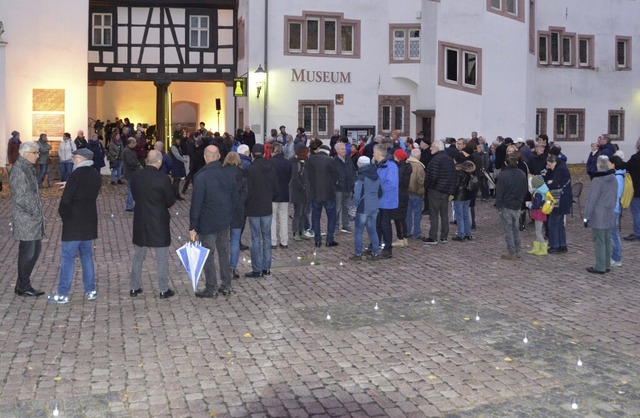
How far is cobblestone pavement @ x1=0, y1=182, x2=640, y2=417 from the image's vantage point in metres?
7.78

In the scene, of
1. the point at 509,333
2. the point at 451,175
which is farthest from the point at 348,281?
the point at 451,175

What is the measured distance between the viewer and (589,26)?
43000mm

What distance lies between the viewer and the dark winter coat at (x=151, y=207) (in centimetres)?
1171

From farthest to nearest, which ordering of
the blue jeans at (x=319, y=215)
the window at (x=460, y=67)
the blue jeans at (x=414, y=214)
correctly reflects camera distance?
the window at (x=460, y=67) < the blue jeans at (x=414, y=214) < the blue jeans at (x=319, y=215)

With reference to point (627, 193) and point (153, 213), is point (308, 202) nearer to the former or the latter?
point (627, 193)

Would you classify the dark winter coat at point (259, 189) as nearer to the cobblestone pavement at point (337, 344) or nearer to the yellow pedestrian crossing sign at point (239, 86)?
the cobblestone pavement at point (337, 344)

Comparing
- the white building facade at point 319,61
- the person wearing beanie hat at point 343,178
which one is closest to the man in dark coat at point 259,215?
the person wearing beanie hat at point 343,178

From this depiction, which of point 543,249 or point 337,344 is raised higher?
point 543,249

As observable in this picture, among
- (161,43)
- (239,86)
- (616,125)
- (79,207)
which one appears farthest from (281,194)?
(616,125)

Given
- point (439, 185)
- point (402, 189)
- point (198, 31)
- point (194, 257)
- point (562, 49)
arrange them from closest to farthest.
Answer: point (194, 257) < point (402, 189) < point (439, 185) < point (198, 31) < point (562, 49)

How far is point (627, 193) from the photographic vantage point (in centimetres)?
1652

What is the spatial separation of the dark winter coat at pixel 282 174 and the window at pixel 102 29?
23352mm

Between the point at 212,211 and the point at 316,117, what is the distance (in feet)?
78.3

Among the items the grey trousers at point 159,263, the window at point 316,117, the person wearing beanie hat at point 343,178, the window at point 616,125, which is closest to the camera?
the grey trousers at point 159,263
